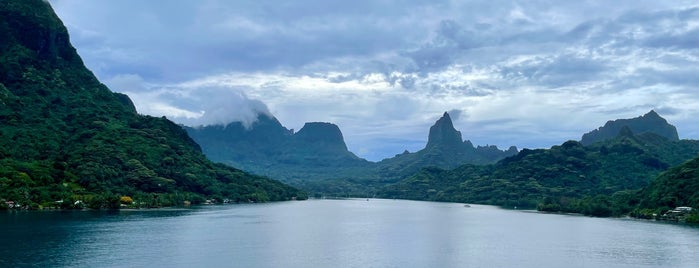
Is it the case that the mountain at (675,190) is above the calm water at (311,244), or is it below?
above

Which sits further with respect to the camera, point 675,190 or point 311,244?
point 675,190

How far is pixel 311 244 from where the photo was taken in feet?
345

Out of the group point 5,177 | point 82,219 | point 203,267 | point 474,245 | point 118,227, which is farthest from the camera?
point 5,177

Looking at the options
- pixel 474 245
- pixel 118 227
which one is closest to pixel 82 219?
pixel 118 227

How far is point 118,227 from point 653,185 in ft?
580

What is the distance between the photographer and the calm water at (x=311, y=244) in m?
82.8

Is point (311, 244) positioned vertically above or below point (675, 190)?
below

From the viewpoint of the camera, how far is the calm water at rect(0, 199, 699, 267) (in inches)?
3260

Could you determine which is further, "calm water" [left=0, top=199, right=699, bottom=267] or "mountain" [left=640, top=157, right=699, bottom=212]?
"mountain" [left=640, top=157, right=699, bottom=212]

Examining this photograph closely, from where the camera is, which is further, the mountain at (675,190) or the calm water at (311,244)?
the mountain at (675,190)

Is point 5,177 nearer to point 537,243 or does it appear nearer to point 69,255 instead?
point 69,255

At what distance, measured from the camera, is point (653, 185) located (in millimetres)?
198875

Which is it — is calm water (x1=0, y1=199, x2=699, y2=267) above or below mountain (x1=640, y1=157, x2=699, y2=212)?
below

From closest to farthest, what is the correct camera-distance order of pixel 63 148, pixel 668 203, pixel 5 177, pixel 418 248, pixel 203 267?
pixel 203 267
pixel 418 248
pixel 5 177
pixel 668 203
pixel 63 148
